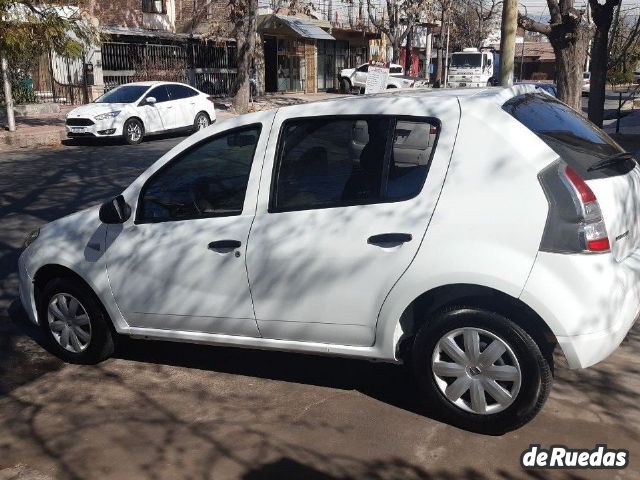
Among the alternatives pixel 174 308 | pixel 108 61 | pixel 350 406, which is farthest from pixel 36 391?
pixel 108 61

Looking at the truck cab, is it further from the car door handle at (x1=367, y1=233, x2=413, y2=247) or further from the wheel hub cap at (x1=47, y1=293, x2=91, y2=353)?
the car door handle at (x1=367, y1=233, x2=413, y2=247)

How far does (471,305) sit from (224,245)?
147cm

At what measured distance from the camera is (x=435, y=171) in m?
3.91

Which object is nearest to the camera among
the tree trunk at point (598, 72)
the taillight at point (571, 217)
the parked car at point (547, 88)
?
the taillight at point (571, 217)

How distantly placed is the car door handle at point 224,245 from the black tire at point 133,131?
14.9m

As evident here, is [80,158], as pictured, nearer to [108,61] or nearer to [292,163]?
[292,163]

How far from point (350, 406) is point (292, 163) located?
1.46 m

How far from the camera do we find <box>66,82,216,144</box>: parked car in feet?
60.5

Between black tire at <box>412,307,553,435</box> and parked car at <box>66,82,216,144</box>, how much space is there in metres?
15.8

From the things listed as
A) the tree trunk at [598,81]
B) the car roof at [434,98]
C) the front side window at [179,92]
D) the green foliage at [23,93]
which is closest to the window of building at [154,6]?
the green foliage at [23,93]

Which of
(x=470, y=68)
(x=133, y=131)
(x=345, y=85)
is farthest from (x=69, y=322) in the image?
(x=470, y=68)

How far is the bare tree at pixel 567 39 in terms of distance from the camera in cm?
1512

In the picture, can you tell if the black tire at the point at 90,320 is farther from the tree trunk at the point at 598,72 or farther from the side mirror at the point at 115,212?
the tree trunk at the point at 598,72

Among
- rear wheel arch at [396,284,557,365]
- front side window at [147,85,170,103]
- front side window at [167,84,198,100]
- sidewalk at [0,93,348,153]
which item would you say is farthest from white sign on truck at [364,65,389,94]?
front side window at [167,84,198,100]
